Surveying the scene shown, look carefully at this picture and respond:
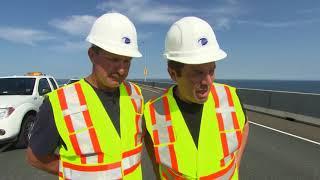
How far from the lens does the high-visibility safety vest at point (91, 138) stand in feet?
8.99

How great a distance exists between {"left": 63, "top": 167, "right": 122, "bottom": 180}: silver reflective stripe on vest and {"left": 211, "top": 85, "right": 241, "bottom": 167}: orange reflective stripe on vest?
25.7 inches

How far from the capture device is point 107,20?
2904mm

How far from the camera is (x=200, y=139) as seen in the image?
273 centimetres

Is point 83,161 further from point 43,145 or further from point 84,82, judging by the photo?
point 84,82

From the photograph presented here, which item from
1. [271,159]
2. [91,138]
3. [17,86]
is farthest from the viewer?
[17,86]

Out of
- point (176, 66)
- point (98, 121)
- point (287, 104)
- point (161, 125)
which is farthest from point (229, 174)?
point (287, 104)

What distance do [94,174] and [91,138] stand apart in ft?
0.73

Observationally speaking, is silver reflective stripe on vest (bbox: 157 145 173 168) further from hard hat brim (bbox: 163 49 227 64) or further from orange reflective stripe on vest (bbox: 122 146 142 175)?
hard hat brim (bbox: 163 49 227 64)

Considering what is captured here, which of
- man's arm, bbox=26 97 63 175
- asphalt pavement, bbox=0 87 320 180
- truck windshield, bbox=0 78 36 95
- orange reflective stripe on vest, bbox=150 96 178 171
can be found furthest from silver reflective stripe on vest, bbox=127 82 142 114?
truck windshield, bbox=0 78 36 95

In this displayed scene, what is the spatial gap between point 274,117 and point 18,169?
522 inches

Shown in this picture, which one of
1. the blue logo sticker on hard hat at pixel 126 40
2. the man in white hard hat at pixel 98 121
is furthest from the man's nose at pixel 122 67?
the blue logo sticker on hard hat at pixel 126 40

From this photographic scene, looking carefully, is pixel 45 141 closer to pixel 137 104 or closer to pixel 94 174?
pixel 94 174

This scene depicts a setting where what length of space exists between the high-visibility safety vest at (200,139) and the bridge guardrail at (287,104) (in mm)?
13519

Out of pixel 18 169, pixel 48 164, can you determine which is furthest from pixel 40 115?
pixel 18 169
